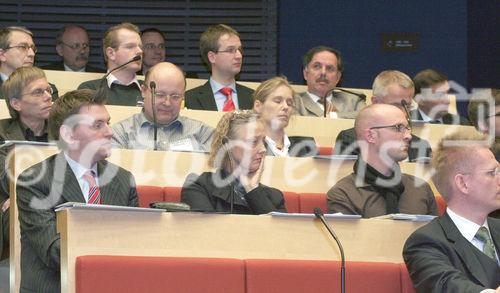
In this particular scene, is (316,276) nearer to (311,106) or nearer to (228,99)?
(228,99)

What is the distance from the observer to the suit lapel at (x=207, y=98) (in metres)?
6.17

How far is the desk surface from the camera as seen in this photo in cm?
332

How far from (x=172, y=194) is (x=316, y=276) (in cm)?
115

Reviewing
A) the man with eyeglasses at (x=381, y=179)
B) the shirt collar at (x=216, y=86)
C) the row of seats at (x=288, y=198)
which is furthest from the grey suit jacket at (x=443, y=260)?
Result: the shirt collar at (x=216, y=86)

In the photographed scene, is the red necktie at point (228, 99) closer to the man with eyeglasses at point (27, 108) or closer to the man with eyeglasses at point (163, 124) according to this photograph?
the man with eyeglasses at point (163, 124)

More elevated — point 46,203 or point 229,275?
point 46,203

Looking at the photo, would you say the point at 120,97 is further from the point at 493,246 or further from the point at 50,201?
the point at 493,246

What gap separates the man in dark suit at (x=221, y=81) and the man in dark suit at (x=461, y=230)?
2479 mm

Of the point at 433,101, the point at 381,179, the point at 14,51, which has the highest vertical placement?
the point at 14,51

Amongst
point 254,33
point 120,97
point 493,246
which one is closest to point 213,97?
point 120,97

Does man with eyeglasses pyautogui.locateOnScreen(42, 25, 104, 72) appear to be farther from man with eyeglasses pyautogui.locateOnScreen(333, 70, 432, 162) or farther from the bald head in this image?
man with eyeglasses pyautogui.locateOnScreen(333, 70, 432, 162)

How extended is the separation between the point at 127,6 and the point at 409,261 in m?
5.00

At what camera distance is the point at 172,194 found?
445 centimetres

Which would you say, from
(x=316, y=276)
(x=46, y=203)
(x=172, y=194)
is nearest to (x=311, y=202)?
(x=172, y=194)
